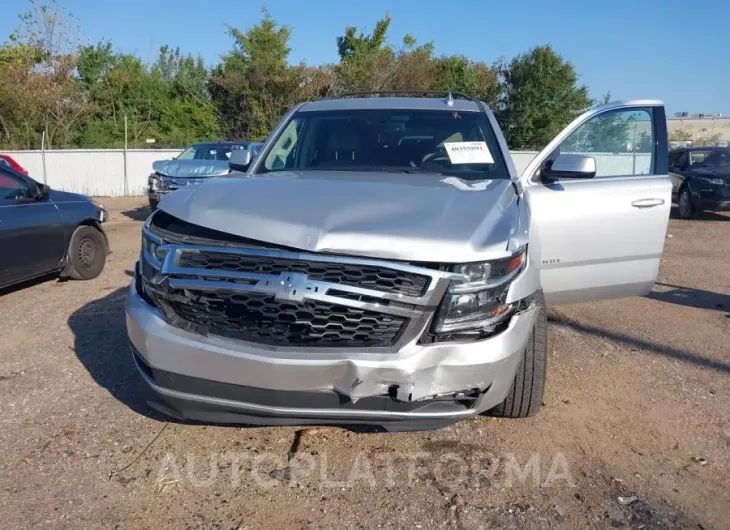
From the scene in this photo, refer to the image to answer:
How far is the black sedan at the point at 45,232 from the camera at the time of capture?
6531mm

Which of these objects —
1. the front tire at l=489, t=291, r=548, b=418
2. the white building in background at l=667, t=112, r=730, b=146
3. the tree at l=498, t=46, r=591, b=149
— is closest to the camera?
the front tire at l=489, t=291, r=548, b=418

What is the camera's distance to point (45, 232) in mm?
7008

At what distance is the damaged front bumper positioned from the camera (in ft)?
9.37

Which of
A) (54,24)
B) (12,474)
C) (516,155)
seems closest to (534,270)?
(12,474)

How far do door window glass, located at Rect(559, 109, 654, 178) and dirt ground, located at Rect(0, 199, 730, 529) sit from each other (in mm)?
1475

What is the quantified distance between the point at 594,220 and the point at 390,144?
1.47 m

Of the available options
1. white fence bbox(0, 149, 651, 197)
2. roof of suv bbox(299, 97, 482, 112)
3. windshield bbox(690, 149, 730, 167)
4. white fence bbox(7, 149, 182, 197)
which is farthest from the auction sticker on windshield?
white fence bbox(7, 149, 182, 197)

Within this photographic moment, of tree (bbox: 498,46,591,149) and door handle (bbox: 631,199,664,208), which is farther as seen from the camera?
tree (bbox: 498,46,591,149)

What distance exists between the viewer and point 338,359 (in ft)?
9.40

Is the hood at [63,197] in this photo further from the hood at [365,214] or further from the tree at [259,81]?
the tree at [259,81]

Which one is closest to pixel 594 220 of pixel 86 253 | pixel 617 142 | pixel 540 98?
pixel 617 142

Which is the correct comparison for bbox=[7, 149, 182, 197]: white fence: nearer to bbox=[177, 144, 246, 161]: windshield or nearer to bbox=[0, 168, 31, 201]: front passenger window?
bbox=[177, 144, 246, 161]: windshield

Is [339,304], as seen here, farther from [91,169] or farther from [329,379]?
[91,169]

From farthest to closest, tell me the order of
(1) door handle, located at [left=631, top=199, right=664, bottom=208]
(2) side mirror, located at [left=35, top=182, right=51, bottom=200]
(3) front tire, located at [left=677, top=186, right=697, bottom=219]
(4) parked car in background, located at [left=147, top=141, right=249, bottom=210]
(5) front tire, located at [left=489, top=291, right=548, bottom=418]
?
(3) front tire, located at [left=677, top=186, right=697, bottom=219] → (4) parked car in background, located at [left=147, top=141, right=249, bottom=210] → (2) side mirror, located at [left=35, top=182, right=51, bottom=200] → (1) door handle, located at [left=631, top=199, right=664, bottom=208] → (5) front tire, located at [left=489, top=291, right=548, bottom=418]
